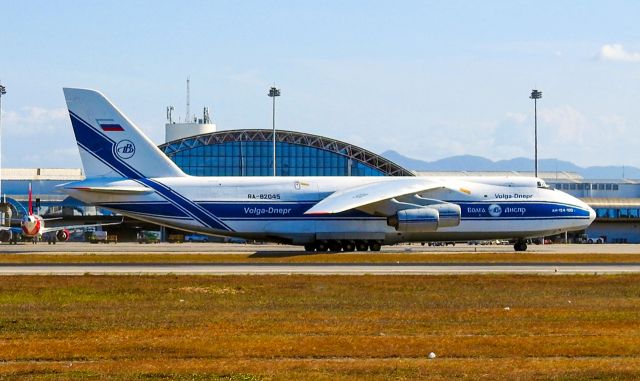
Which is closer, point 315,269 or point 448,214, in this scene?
point 315,269

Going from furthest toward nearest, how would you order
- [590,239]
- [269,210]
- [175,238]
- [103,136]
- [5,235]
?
1. [590,239]
2. [175,238]
3. [5,235]
4. [269,210]
5. [103,136]

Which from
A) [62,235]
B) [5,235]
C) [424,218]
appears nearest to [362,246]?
[424,218]

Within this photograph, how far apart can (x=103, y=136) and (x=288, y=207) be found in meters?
12.0

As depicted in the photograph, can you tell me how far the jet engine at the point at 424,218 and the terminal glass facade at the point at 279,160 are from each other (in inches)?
2236

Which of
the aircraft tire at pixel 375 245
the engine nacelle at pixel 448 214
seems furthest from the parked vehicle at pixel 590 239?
the aircraft tire at pixel 375 245

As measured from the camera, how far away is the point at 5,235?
87750mm

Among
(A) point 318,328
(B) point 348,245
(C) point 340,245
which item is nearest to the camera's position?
(A) point 318,328

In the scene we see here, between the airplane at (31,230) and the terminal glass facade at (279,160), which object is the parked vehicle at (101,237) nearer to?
the airplane at (31,230)

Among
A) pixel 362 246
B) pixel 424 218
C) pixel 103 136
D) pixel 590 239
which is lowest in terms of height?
pixel 590 239

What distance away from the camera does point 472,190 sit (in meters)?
64.8

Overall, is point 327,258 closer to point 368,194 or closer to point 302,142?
point 368,194

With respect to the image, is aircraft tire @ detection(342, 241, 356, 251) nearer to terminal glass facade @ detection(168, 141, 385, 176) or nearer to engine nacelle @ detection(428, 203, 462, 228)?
engine nacelle @ detection(428, 203, 462, 228)

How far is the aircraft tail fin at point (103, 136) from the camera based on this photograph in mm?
61094

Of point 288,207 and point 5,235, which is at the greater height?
point 288,207
